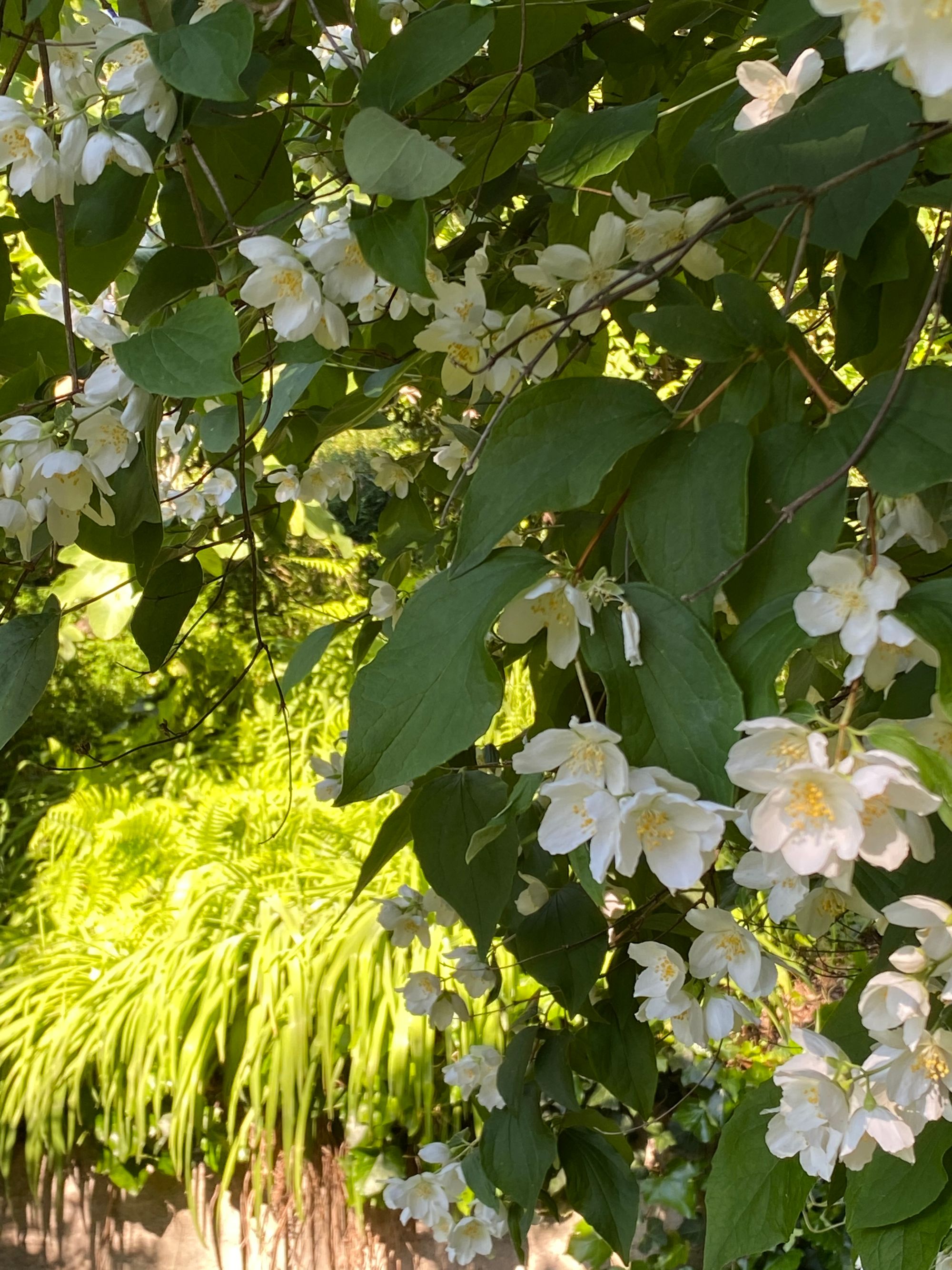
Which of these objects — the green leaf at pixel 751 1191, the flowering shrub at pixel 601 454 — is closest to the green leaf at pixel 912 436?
the flowering shrub at pixel 601 454

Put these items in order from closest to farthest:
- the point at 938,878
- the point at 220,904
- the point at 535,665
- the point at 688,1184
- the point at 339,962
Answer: the point at 938,878
the point at 535,665
the point at 688,1184
the point at 339,962
the point at 220,904

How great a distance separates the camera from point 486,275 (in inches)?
28.0

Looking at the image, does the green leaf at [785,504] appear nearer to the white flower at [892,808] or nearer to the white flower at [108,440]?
the white flower at [892,808]

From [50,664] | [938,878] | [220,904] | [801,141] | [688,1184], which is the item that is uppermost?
[801,141]

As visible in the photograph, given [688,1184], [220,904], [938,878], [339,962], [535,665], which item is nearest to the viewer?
[938,878]

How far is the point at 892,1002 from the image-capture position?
0.44m

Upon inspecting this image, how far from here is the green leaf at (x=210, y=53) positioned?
1.38 ft

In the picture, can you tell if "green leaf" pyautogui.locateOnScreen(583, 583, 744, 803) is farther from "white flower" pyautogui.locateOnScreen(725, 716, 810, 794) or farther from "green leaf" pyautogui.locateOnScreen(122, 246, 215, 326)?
"green leaf" pyautogui.locateOnScreen(122, 246, 215, 326)

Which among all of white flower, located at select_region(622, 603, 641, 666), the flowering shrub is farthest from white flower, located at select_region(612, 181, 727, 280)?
white flower, located at select_region(622, 603, 641, 666)

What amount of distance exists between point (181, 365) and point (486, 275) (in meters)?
0.33

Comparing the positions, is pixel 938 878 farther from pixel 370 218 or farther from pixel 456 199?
pixel 456 199

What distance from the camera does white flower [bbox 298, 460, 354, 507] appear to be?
0.96 meters

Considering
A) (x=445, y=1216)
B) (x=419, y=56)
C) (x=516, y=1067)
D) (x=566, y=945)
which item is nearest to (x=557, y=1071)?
(x=516, y=1067)

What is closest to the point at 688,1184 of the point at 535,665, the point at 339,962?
the point at 339,962
